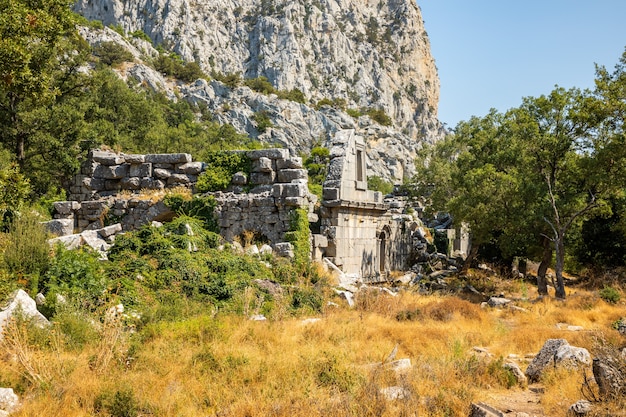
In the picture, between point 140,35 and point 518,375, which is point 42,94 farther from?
point 140,35

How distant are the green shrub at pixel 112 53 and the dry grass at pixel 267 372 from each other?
191ft

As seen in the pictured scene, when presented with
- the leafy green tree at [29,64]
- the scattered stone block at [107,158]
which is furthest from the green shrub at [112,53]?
the scattered stone block at [107,158]

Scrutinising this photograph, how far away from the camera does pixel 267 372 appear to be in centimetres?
614

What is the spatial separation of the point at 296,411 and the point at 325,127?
6973cm

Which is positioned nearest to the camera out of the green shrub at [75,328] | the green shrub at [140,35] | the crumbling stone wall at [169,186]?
the green shrub at [75,328]

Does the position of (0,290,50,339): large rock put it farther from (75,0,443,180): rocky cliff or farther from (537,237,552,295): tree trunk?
(75,0,443,180): rocky cliff

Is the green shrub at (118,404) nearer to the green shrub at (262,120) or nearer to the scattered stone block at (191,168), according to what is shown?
the scattered stone block at (191,168)

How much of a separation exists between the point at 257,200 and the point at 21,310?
309 inches

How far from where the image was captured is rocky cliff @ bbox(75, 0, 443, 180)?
70875mm

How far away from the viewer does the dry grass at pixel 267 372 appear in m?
5.21

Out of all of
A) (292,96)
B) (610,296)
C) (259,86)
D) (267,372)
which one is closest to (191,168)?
(267,372)

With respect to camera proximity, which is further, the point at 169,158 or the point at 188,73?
the point at 188,73

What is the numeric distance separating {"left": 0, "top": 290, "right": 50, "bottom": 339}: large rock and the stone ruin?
17.3ft

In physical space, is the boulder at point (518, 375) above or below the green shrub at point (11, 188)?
below
